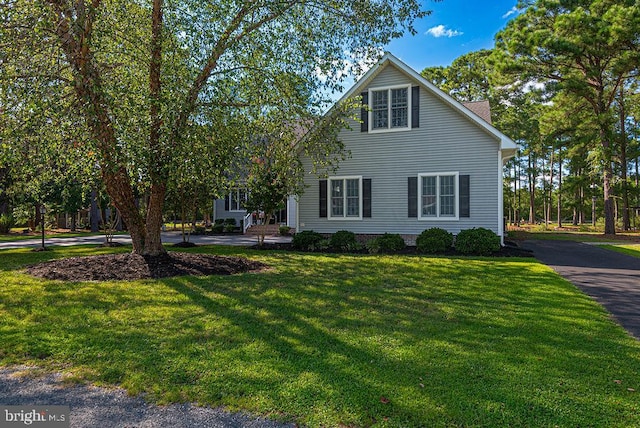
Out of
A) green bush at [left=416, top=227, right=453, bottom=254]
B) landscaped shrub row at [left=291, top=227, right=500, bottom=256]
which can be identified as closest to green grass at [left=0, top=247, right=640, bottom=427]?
landscaped shrub row at [left=291, top=227, right=500, bottom=256]

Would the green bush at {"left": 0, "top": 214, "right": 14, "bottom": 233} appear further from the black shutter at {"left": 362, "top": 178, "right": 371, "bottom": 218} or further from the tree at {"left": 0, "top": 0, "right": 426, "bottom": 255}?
the black shutter at {"left": 362, "top": 178, "right": 371, "bottom": 218}

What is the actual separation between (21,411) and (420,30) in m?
11.8

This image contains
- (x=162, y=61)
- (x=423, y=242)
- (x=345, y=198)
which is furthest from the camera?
(x=345, y=198)

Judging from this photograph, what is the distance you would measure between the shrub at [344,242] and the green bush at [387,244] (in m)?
0.58

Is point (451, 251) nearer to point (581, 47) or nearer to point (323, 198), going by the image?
point (323, 198)

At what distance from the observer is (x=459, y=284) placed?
7.43m

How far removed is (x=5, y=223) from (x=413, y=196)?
27.2 meters

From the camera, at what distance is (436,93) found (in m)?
13.5

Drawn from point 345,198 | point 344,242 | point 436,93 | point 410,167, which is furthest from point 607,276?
point 345,198

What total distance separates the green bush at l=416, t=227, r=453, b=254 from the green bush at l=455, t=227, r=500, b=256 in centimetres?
35

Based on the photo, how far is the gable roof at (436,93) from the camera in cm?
1270

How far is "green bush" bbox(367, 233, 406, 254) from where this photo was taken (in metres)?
12.8

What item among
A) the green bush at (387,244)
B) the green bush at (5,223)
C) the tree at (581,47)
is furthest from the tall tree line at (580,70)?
the green bush at (5,223)

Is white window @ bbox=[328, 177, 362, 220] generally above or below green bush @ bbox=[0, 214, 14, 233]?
above
